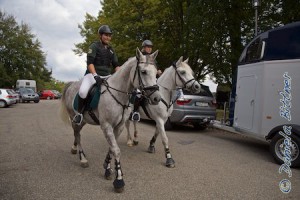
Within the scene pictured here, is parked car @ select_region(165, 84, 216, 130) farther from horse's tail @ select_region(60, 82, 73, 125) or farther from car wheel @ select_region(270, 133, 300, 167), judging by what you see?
horse's tail @ select_region(60, 82, 73, 125)

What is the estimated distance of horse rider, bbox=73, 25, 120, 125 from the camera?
5.30 m

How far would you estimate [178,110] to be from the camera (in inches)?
418

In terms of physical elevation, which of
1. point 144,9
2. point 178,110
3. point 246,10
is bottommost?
point 178,110

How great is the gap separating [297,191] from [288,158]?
5.73ft

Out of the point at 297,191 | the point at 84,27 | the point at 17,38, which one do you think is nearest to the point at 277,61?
the point at 297,191

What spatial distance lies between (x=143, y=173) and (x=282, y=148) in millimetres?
3527

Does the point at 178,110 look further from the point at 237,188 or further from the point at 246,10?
the point at 246,10

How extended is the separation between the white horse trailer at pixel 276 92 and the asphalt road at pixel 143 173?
0.59m

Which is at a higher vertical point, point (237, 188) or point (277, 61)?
point (277, 61)

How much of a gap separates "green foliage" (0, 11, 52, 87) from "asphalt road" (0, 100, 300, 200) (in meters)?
52.0

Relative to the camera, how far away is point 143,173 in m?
5.45

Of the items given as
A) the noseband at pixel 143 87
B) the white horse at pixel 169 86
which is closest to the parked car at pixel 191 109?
the white horse at pixel 169 86

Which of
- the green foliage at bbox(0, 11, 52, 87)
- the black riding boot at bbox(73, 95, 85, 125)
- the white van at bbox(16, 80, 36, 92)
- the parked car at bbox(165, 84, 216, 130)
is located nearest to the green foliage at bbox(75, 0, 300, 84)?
the parked car at bbox(165, 84, 216, 130)

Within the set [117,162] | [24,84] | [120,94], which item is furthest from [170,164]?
[24,84]
